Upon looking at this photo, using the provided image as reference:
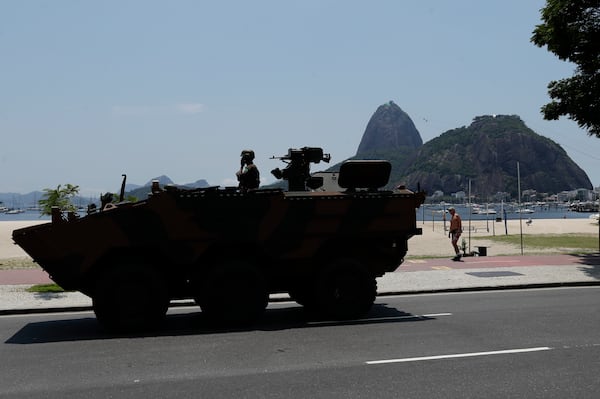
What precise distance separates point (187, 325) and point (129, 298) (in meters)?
1.30

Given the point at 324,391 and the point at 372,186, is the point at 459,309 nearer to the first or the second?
the point at 372,186

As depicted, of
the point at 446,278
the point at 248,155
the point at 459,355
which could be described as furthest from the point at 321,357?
the point at 446,278

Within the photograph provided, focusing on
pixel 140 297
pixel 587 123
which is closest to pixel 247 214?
pixel 140 297

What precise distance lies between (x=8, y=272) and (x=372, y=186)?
13787 millimetres

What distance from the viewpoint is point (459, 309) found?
11781mm

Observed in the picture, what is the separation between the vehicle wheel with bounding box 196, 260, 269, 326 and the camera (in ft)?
32.2

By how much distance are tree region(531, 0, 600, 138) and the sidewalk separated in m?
5.52

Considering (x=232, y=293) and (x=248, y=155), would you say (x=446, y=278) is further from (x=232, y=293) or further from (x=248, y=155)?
(x=232, y=293)

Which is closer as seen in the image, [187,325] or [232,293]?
[232,293]

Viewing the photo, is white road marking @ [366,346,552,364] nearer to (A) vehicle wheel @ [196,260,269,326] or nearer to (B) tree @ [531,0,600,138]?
(A) vehicle wheel @ [196,260,269,326]

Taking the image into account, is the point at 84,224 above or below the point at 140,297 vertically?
above

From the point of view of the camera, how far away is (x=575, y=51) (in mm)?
22625

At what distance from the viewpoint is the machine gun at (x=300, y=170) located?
1141 centimetres

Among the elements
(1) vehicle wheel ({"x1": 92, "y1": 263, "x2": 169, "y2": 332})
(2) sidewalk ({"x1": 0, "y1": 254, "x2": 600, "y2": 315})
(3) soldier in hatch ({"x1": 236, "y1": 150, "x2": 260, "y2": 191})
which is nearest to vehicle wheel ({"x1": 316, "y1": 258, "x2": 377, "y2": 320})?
(3) soldier in hatch ({"x1": 236, "y1": 150, "x2": 260, "y2": 191})
